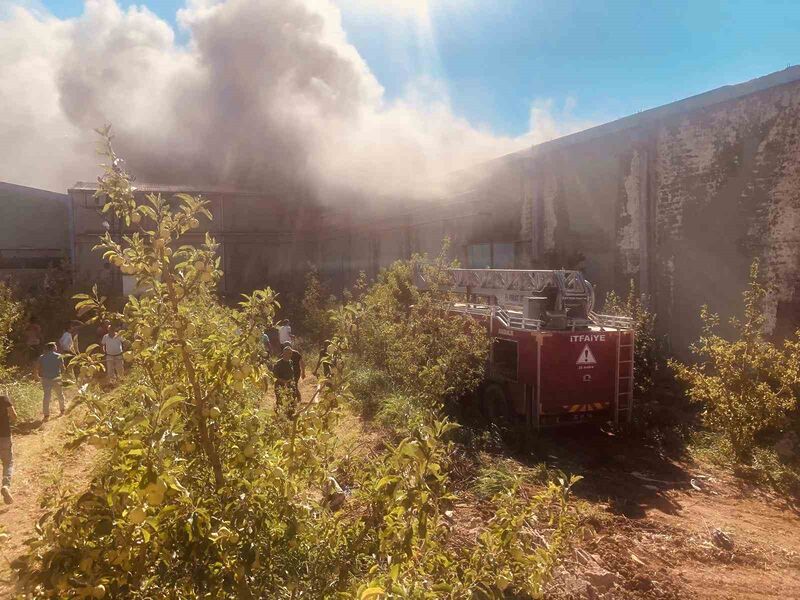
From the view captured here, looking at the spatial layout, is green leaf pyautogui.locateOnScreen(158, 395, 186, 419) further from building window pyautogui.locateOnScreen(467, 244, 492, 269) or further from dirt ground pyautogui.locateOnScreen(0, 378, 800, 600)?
building window pyautogui.locateOnScreen(467, 244, 492, 269)

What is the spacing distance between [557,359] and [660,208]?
711 cm

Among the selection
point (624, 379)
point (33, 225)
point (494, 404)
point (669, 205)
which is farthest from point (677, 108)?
point (33, 225)

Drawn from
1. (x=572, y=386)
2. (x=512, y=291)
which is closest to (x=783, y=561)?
(x=572, y=386)

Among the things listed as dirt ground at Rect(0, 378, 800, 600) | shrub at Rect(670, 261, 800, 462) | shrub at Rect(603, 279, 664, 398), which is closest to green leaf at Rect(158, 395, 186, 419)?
dirt ground at Rect(0, 378, 800, 600)

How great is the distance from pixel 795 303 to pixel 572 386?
18.3 feet

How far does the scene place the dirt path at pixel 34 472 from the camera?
19.3 ft

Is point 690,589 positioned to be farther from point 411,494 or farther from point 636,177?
point 636,177

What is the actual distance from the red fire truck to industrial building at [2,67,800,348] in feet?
14.6

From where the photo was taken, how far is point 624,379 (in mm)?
9352

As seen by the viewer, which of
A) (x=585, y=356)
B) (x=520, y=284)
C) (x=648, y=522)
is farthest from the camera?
(x=520, y=284)

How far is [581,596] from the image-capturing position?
470 cm

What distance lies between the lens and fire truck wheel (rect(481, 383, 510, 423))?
9.47 m

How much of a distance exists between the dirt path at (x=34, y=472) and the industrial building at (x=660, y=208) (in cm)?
407

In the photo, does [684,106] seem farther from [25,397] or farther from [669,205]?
[25,397]
